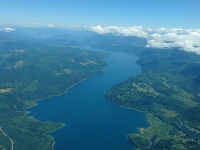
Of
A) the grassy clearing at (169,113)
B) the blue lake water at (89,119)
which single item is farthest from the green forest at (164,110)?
the blue lake water at (89,119)

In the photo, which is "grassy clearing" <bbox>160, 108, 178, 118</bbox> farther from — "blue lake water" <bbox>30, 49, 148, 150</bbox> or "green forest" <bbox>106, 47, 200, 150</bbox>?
"blue lake water" <bbox>30, 49, 148, 150</bbox>

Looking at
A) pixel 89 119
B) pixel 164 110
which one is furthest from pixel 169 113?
pixel 89 119

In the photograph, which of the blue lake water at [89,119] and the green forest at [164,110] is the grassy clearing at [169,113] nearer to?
the green forest at [164,110]

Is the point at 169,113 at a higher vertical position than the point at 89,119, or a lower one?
higher

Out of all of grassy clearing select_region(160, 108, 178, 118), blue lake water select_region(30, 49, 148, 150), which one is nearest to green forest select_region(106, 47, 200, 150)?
grassy clearing select_region(160, 108, 178, 118)

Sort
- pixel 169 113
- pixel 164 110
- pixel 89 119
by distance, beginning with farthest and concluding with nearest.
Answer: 1. pixel 164 110
2. pixel 169 113
3. pixel 89 119

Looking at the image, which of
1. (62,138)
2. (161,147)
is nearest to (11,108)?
(62,138)

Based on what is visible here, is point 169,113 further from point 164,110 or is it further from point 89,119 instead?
point 89,119

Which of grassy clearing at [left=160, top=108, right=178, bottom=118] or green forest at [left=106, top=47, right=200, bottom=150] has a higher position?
green forest at [left=106, top=47, right=200, bottom=150]

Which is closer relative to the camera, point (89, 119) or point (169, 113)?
point (89, 119)
